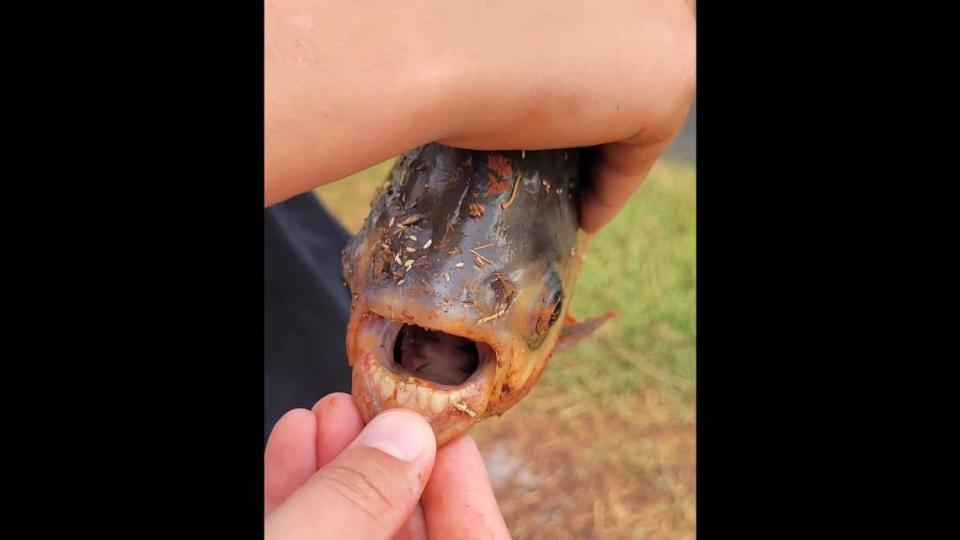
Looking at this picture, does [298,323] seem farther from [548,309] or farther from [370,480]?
[370,480]

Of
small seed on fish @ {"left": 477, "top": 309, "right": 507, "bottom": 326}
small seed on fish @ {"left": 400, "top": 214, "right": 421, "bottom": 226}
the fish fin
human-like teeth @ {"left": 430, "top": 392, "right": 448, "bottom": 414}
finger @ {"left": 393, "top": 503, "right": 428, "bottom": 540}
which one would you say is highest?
small seed on fish @ {"left": 400, "top": 214, "right": 421, "bottom": 226}

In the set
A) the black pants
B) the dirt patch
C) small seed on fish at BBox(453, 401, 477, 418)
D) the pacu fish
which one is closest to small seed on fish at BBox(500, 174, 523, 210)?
the pacu fish

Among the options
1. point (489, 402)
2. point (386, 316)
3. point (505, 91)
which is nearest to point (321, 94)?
point (505, 91)

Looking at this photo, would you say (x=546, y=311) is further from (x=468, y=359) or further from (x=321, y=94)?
(x=321, y=94)

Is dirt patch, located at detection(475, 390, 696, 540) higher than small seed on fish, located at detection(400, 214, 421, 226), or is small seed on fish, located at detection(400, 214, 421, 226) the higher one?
small seed on fish, located at detection(400, 214, 421, 226)

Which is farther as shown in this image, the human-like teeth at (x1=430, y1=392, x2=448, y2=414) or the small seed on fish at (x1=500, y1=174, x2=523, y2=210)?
the small seed on fish at (x1=500, y1=174, x2=523, y2=210)

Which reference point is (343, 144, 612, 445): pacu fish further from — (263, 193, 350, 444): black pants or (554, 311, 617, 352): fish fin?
(263, 193, 350, 444): black pants

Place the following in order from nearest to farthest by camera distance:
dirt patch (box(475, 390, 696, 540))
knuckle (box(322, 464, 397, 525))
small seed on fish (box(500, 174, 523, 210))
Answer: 1. knuckle (box(322, 464, 397, 525))
2. small seed on fish (box(500, 174, 523, 210))
3. dirt patch (box(475, 390, 696, 540))

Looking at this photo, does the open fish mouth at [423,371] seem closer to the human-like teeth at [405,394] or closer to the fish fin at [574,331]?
the human-like teeth at [405,394]
